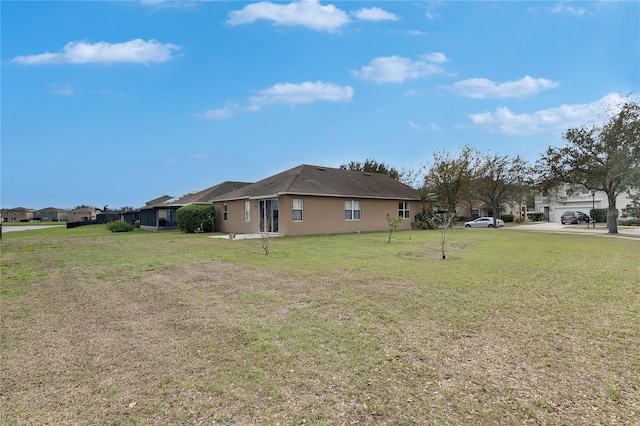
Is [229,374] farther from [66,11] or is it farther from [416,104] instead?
[416,104]

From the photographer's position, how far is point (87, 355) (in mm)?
3664

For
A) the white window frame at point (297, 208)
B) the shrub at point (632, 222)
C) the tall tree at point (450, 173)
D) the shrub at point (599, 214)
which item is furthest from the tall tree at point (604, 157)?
the shrub at point (599, 214)

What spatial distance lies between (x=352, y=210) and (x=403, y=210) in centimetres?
572

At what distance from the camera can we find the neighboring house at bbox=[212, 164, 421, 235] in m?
20.3

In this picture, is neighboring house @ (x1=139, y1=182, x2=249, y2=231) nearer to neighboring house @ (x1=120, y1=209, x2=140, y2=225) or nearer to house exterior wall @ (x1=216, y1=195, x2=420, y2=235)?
house exterior wall @ (x1=216, y1=195, x2=420, y2=235)

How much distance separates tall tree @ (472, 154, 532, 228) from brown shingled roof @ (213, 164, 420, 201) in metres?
9.10

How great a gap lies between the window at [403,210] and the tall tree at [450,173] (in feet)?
13.5

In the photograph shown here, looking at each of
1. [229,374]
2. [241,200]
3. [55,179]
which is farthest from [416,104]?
[55,179]

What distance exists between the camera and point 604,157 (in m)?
21.2

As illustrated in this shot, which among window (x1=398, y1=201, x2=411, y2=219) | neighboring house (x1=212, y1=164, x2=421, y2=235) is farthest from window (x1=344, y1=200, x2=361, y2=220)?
window (x1=398, y1=201, x2=411, y2=219)

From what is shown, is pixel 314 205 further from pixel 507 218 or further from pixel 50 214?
pixel 50 214

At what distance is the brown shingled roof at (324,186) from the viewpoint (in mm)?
20781

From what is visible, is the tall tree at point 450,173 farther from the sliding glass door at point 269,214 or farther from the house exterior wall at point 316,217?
the sliding glass door at point 269,214

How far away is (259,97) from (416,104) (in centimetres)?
949
